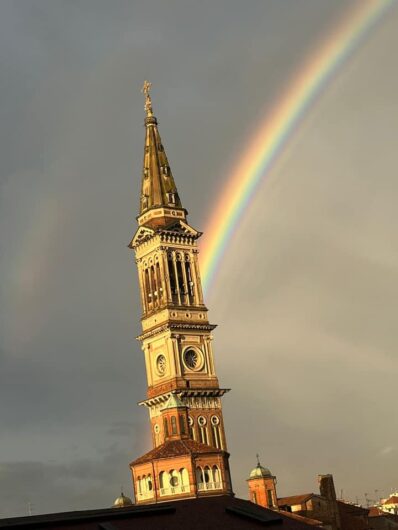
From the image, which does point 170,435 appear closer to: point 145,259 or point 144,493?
point 144,493

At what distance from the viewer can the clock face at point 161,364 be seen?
107906mm

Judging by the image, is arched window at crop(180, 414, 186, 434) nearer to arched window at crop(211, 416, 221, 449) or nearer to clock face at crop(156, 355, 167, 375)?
arched window at crop(211, 416, 221, 449)

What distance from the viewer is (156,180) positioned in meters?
116

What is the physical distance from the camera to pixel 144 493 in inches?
3612

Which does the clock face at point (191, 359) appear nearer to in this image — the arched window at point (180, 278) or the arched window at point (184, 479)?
the arched window at point (180, 278)

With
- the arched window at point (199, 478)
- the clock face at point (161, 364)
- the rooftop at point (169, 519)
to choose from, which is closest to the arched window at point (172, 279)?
the clock face at point (161, 364)

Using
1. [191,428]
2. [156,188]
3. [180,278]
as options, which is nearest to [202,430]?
[191,428]

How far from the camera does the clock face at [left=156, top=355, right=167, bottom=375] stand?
10791 cm

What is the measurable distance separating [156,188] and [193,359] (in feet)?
75.8

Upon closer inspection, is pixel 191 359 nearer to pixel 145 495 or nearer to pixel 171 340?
pixel 171 340

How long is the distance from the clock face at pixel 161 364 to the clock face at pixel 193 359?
8.39ft

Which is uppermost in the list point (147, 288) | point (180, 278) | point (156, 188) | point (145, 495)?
point (156, 188)

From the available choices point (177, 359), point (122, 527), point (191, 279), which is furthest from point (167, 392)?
point (122, 527)

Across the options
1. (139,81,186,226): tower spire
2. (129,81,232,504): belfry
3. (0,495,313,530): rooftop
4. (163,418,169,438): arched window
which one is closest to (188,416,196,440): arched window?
(129,81,232,504): belfry
